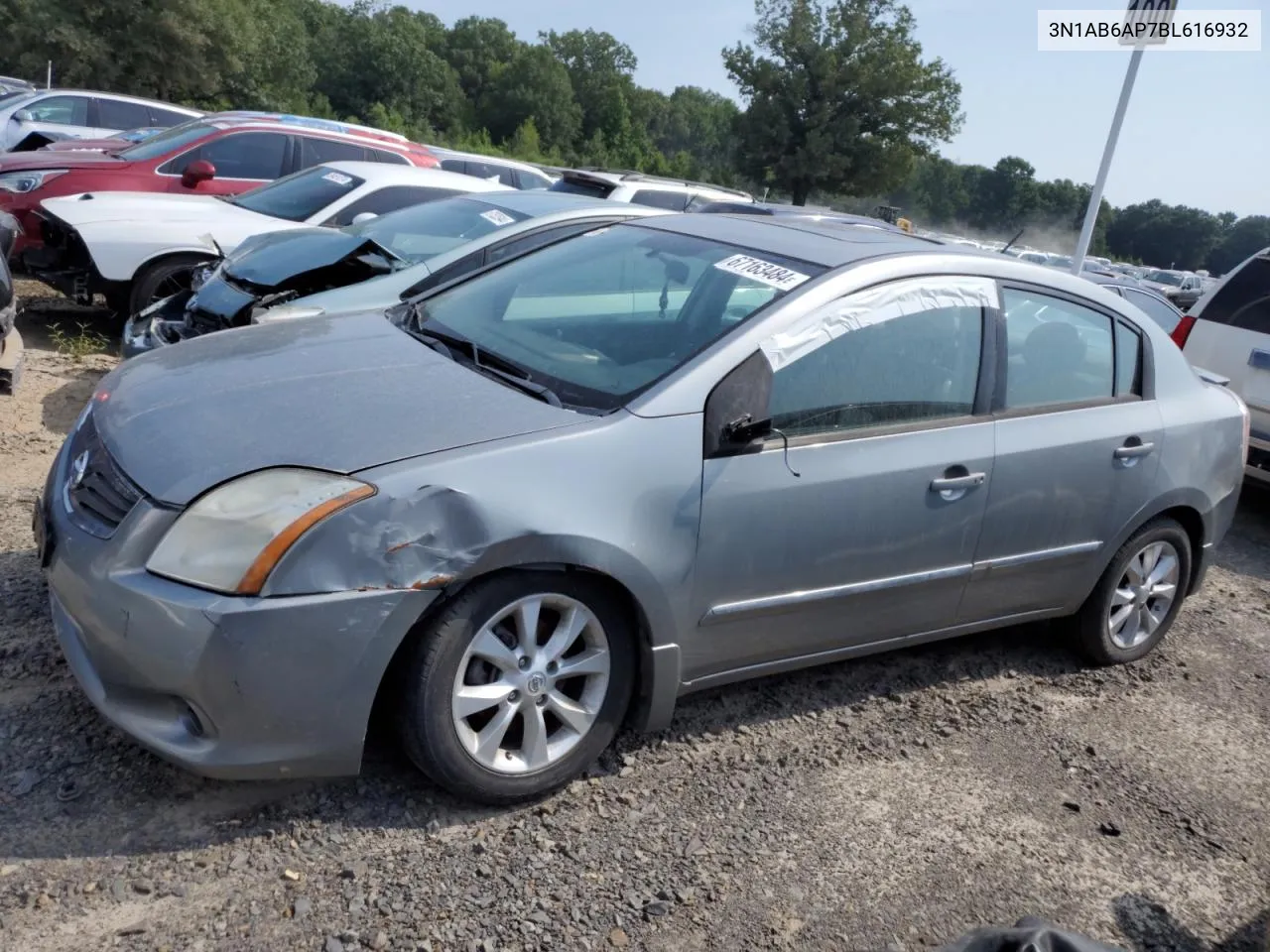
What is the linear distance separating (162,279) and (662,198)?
5.87 metres

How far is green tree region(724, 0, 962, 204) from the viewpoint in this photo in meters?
36.5

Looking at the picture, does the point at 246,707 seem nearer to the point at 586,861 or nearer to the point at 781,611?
the point at 586,861

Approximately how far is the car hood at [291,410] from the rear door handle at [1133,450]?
226 cm

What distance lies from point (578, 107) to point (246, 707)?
8116 centimetres

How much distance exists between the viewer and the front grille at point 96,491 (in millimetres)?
2699

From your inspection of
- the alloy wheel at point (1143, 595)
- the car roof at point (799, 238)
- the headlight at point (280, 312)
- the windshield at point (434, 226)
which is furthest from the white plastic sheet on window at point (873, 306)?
the windshield at point (434, 226)

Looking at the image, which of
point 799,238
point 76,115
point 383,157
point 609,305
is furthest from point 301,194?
point 76,115

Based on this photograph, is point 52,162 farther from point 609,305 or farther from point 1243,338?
point 1243,338

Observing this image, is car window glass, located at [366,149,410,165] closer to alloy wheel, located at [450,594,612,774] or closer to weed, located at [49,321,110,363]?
weed, located at [49,321,110,363]

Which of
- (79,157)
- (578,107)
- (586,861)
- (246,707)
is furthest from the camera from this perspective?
(578,107)

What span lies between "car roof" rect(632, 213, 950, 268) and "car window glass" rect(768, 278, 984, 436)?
0.22 m

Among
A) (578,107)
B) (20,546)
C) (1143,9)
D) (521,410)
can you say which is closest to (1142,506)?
(521,410)

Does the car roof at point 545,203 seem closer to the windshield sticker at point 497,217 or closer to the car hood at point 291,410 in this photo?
the windshield sticker at point 497,217

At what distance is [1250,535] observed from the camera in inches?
274
